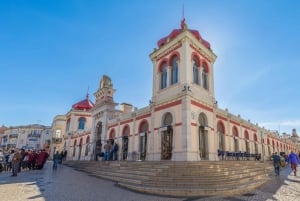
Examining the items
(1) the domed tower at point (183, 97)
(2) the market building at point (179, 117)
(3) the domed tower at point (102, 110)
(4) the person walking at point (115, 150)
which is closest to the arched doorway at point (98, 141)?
(3) the domed tower at point (102, 110)

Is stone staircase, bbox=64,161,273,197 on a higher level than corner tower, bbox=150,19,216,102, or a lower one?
lower

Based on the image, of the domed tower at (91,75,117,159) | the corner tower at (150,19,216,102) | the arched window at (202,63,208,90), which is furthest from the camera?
the domed tower at (91,75,117,159)

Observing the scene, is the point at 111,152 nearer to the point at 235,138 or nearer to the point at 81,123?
the point at 235,138

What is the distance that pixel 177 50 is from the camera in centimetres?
1570

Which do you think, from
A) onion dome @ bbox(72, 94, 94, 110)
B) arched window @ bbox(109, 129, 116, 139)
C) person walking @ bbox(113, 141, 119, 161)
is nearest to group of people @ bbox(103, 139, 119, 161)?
person walking @ bbox(113, 141, 119, 161)

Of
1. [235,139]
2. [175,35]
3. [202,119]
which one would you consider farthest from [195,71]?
[235,139]

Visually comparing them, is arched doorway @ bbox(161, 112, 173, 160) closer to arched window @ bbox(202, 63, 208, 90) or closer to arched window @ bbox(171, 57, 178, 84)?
arched window @ bbox(171, 57, 178, 84)

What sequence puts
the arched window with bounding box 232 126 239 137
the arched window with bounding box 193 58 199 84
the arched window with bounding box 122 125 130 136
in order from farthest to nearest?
the arched window with bounding box 232 126 239 137 < the arched window with bounding box 122 125 130 136 < the arched window with bounding box 193 58 199 84

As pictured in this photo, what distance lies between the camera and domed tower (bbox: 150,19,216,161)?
43.4 ft

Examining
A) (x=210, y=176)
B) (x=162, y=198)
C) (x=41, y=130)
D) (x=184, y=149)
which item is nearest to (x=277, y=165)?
(x=184, y=149)

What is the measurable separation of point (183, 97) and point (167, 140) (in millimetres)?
3535

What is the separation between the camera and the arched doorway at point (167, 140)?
14134 mm

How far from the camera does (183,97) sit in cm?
1367

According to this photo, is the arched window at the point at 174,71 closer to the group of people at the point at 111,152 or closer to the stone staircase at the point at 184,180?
the stone staircase at the point at 184,180
